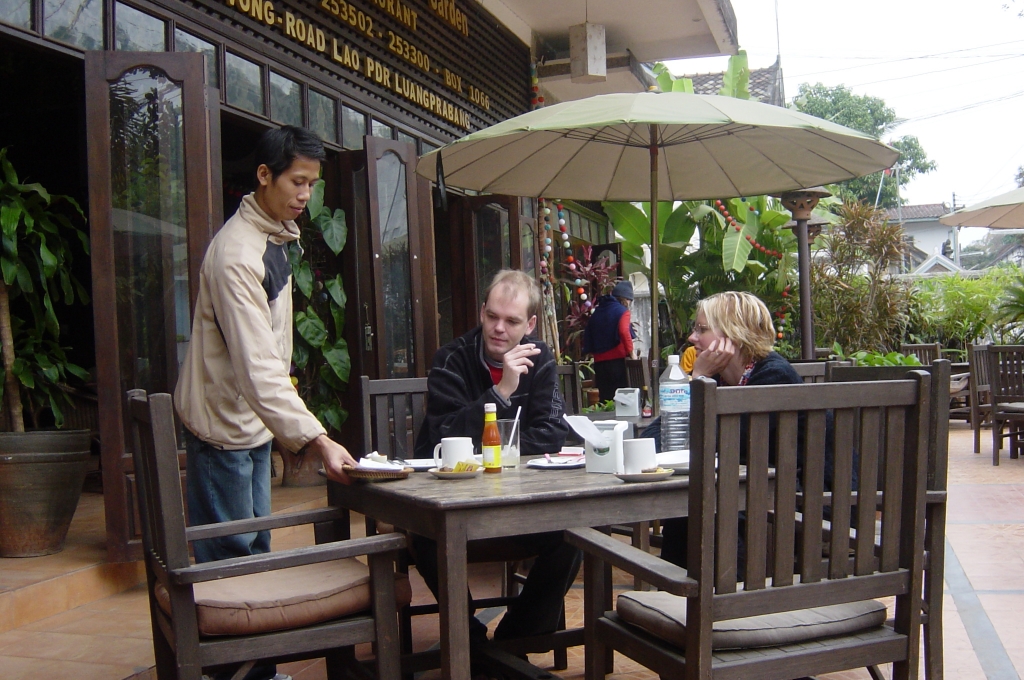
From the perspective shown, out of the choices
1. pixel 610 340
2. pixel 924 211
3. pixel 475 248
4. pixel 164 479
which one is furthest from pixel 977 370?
pixel 924 211

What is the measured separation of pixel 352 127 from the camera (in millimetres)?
6727

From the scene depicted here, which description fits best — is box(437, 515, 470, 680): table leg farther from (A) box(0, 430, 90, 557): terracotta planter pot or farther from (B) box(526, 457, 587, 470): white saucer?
(A) box(0, 430, 90, 557): terracotta planter pot

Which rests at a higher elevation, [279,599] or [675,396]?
[675,396]

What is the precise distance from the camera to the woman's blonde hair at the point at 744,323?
3057mm

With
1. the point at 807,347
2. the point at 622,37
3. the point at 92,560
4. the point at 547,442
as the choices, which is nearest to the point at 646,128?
the point at 547,442

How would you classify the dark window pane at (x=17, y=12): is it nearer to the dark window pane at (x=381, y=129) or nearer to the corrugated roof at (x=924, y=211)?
the dark window pane at (x=381, y=129)

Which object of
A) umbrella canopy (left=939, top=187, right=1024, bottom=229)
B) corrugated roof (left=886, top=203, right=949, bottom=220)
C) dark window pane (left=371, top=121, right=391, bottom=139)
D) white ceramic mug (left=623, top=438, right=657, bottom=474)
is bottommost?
white ceramic mug (left=623, top=438, right=657, bottom=474)

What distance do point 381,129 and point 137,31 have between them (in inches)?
104

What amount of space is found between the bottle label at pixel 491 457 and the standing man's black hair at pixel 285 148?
1012 mm

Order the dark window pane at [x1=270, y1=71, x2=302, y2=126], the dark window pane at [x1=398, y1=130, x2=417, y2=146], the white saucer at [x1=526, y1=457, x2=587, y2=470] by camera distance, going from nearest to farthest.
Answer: the white saucer at [x1=526, y1=457, x2=587, y2=470]
the dark window pane at [x1=270, y1=71, x2=302, y2=126]
the dark window pane at [x1=398, y1=130, x2=417, y2=146]

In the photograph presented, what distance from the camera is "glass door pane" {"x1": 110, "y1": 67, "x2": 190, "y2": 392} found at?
442cm

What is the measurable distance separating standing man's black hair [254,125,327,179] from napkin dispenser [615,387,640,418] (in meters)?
2.29

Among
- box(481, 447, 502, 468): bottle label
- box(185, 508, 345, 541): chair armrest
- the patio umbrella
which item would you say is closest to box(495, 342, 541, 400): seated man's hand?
box(481, 447, 502, 468): bottle label

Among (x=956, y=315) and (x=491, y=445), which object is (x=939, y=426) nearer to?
(x=491, y=445)
